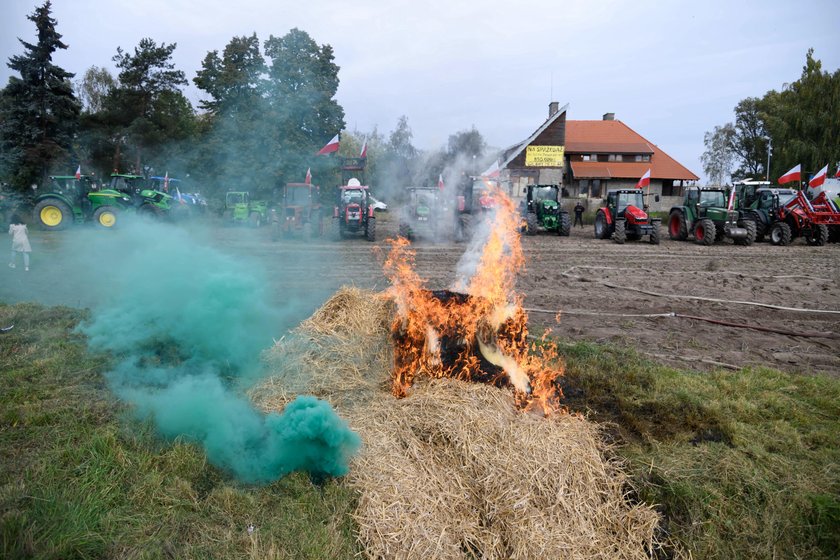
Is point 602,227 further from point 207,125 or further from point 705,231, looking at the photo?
point 207,125

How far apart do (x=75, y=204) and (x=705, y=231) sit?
26351 millimetres

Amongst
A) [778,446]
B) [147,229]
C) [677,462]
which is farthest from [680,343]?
[147,229]

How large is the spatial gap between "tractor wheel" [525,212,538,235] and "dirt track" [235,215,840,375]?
2888 millimetres

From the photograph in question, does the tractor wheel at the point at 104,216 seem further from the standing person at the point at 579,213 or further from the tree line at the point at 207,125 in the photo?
the standing person at the point at 579,213

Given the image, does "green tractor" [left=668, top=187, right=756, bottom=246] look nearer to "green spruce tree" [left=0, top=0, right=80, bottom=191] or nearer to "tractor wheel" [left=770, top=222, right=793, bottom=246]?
"tractor wheel" [left=770, top=222, right=793, bottom=246]

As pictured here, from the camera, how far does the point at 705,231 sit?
21.3m

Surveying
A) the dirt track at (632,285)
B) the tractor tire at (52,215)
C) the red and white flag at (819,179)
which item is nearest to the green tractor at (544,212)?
the dirt track at (632,285)

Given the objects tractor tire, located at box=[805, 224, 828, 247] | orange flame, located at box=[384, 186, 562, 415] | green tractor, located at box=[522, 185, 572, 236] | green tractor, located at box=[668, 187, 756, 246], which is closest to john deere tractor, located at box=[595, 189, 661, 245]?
green tractor, located at box=[668, 187, 756, 246]

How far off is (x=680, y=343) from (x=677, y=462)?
364 cm

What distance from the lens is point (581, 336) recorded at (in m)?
7.70

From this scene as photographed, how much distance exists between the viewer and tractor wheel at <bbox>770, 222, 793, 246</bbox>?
2158 centimetres

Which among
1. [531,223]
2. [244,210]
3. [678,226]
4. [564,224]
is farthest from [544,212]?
[244,210]

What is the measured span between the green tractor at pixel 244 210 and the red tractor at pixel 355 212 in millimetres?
5344

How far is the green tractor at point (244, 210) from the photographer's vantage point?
23906mm
